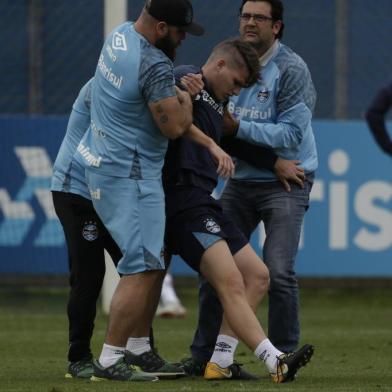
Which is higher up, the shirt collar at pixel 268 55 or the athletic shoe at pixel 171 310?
the shirt collar at pixel 268 55

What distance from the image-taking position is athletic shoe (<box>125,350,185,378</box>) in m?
8.23

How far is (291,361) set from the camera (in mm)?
7656

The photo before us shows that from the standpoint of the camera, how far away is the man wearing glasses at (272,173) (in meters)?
8.48

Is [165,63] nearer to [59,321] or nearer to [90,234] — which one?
[90,234]

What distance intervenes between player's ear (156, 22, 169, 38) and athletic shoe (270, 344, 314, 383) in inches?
70.9

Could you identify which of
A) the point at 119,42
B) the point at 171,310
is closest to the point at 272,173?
the point at 119,42

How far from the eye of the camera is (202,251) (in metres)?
7.83

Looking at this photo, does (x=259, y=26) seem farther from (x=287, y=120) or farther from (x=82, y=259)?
(x=82, y=259)

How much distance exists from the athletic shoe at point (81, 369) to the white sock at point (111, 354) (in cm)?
29

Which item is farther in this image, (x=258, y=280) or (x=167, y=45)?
(x=258, y=280)

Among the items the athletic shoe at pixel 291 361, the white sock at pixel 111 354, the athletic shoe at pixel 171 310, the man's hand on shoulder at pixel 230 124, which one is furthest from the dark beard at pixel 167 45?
the athletic shoe at pixel 171 310

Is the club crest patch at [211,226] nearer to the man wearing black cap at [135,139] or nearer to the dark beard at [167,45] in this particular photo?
the man wearing black cap at [135,139]

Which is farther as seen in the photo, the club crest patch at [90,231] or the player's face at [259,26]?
the player's face at [259,26]

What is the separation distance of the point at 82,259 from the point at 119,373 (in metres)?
0.73
